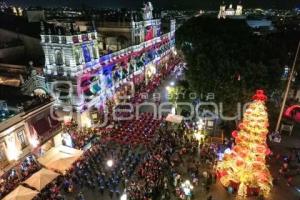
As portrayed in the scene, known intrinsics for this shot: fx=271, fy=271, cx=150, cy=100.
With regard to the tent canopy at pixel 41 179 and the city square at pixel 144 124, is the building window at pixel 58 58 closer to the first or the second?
the city square at pixel 144 124

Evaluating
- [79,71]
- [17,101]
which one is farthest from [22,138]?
[79,71]

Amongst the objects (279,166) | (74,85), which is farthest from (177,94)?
(279,166)

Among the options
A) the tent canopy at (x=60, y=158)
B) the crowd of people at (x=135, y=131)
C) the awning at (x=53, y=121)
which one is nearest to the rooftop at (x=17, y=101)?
the awning at (x=53, y=121)

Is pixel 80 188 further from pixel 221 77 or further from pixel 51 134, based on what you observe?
pixel 221 77

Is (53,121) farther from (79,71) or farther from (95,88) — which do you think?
(95,88)

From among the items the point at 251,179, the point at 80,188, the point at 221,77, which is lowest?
the point at 80,188

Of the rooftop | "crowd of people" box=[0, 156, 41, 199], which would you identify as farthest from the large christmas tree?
the rooftop
